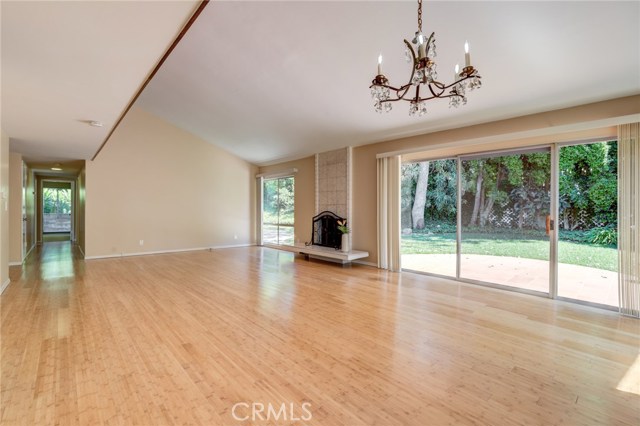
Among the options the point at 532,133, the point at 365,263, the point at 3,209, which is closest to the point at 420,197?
the point at 365,263

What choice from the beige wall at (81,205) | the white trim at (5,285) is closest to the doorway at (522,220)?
the white trim at (5,285)

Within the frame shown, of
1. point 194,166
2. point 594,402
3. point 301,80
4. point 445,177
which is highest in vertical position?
point 301,80

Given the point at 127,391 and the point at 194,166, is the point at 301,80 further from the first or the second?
the point at 194,166

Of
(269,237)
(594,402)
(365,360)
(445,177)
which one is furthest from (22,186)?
(594,402)

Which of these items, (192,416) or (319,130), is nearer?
(192,416)

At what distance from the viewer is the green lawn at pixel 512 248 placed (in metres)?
3.82

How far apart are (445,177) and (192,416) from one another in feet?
16.6

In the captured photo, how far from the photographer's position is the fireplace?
22.5 feet

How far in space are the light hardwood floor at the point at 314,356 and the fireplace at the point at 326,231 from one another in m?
2.38

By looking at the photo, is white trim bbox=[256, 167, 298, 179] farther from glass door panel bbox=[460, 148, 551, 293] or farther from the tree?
glass door panel bbox=[460, 148, 551, 293]

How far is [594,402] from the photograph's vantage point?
1.94 metres

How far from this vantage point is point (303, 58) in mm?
3990

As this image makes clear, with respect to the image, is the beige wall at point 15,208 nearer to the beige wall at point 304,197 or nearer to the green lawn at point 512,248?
the beige wall at point 304,197

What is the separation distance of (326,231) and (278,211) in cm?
253
